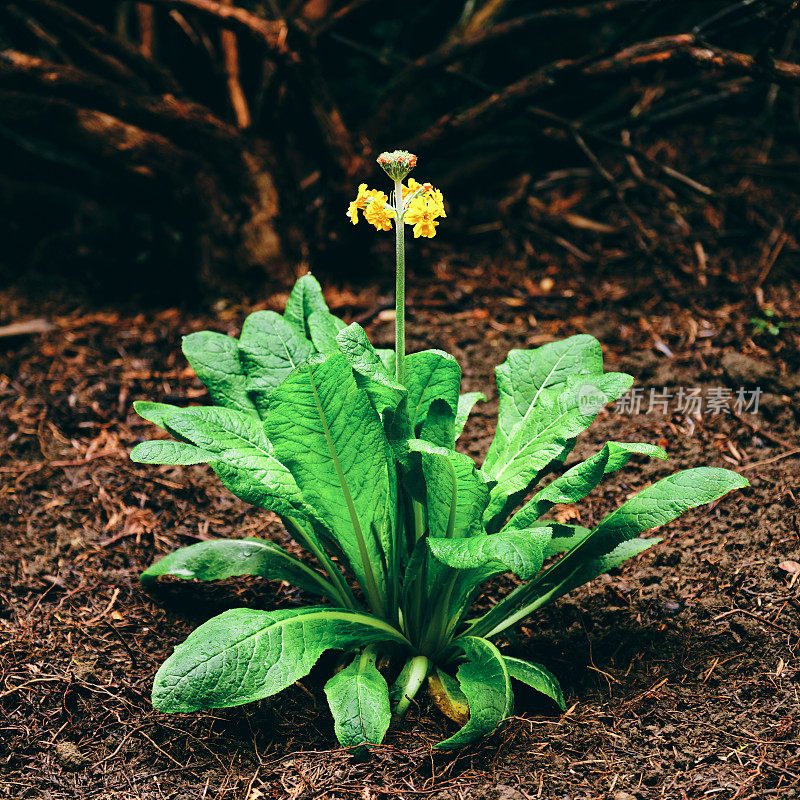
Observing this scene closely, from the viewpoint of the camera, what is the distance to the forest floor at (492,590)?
5.30 feet

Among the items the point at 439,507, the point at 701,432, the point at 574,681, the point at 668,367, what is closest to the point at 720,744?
the point at 574,681

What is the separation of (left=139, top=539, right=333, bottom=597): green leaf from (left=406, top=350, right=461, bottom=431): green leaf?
0.54 m

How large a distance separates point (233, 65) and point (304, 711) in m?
3.00

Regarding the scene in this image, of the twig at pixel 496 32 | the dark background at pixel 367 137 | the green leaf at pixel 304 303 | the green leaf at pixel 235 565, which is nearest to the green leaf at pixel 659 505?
the green leaf at pixel 235 565

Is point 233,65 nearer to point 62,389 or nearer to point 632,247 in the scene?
point 62,389

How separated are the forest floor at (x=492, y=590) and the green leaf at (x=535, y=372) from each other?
1.69 ft

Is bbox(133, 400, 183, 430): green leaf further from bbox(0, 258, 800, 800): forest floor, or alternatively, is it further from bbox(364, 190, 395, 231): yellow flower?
bbox(364, 190, 395, 231): yellow flower

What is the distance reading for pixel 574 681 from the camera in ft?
6.01

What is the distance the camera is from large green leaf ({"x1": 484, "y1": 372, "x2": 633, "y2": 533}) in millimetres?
1628

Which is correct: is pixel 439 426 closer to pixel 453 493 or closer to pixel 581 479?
pixel 453 493

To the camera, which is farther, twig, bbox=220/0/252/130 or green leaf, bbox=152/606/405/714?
twig, bbox=220/0/252/130

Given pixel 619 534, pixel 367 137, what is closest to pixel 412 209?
pixel 619 534

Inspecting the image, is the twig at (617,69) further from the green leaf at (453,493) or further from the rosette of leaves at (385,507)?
the green leaf at (453,493)

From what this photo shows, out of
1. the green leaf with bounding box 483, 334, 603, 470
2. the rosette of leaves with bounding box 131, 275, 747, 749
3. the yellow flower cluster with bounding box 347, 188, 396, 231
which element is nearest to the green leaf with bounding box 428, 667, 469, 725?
the rosette of leaves with bounding box 131, 275, 747, 749
